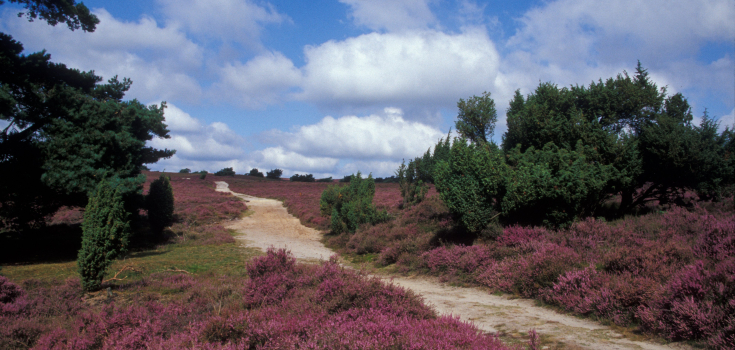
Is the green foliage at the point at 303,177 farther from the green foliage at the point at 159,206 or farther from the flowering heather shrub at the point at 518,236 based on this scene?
the flowering heather shrub at the point at 518,236

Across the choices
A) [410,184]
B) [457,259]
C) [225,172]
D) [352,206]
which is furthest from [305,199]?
[225,172]

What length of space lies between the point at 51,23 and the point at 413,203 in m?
23.7

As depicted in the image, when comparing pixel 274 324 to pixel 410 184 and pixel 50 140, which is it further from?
pixel 410 184

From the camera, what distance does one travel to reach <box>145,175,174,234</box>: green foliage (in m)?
21.5

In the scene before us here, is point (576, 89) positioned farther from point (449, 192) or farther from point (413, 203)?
point (413, 203)

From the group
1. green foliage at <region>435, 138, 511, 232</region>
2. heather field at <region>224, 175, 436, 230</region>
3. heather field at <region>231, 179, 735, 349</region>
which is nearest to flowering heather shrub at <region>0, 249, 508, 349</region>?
heather field at <region>231, 179, 735, 349</region>

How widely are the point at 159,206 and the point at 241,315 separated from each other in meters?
20.1

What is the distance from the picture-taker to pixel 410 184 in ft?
98.0

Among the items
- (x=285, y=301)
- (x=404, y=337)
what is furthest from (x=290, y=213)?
(x=404, y=337)

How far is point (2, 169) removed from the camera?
42.9ft

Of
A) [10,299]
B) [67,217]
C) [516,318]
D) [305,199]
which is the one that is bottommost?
[67,217]

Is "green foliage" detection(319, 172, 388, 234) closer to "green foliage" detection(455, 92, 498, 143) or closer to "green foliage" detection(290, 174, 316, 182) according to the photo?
"green foliage" detection(455, 92, 498, 143)

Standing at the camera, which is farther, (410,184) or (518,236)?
(410,184)

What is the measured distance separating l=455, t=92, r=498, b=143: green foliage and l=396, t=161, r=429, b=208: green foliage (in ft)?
26.7
